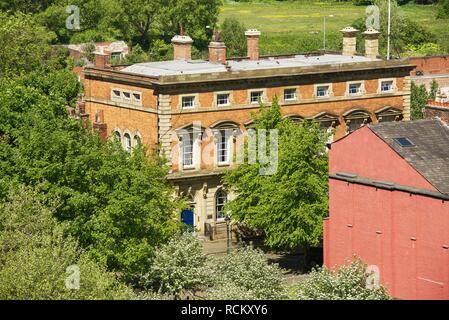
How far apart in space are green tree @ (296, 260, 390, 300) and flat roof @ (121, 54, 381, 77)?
26790mm

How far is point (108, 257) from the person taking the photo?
75812mm

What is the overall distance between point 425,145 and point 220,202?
21.1m

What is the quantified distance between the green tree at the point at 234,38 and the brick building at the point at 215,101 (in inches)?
2385

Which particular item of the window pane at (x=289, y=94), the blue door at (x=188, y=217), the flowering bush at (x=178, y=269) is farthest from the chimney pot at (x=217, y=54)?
the flowering bush at (x=178, y=269)

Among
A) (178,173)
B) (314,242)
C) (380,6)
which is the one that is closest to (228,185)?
(178,173)

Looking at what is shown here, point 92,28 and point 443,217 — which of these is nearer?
point 443,217

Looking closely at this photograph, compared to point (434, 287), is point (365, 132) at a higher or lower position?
higher

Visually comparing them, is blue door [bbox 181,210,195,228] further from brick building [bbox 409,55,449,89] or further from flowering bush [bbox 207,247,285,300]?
brick building [bbox 409,55,449,89]

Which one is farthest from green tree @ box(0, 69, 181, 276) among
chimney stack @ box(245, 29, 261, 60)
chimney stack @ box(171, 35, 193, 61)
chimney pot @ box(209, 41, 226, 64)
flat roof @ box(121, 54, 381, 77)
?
chimney stack @ box(245, 29, 261, 60)

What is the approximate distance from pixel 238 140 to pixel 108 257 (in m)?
21.2

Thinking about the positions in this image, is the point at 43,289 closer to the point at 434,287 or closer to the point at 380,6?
the point at 434,287

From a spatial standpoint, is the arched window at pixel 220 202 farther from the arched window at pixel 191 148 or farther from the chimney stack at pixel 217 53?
the chimney stack at pixel 217 53

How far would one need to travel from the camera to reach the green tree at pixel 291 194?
3369 inches

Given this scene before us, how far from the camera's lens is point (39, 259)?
65750 millimetres
